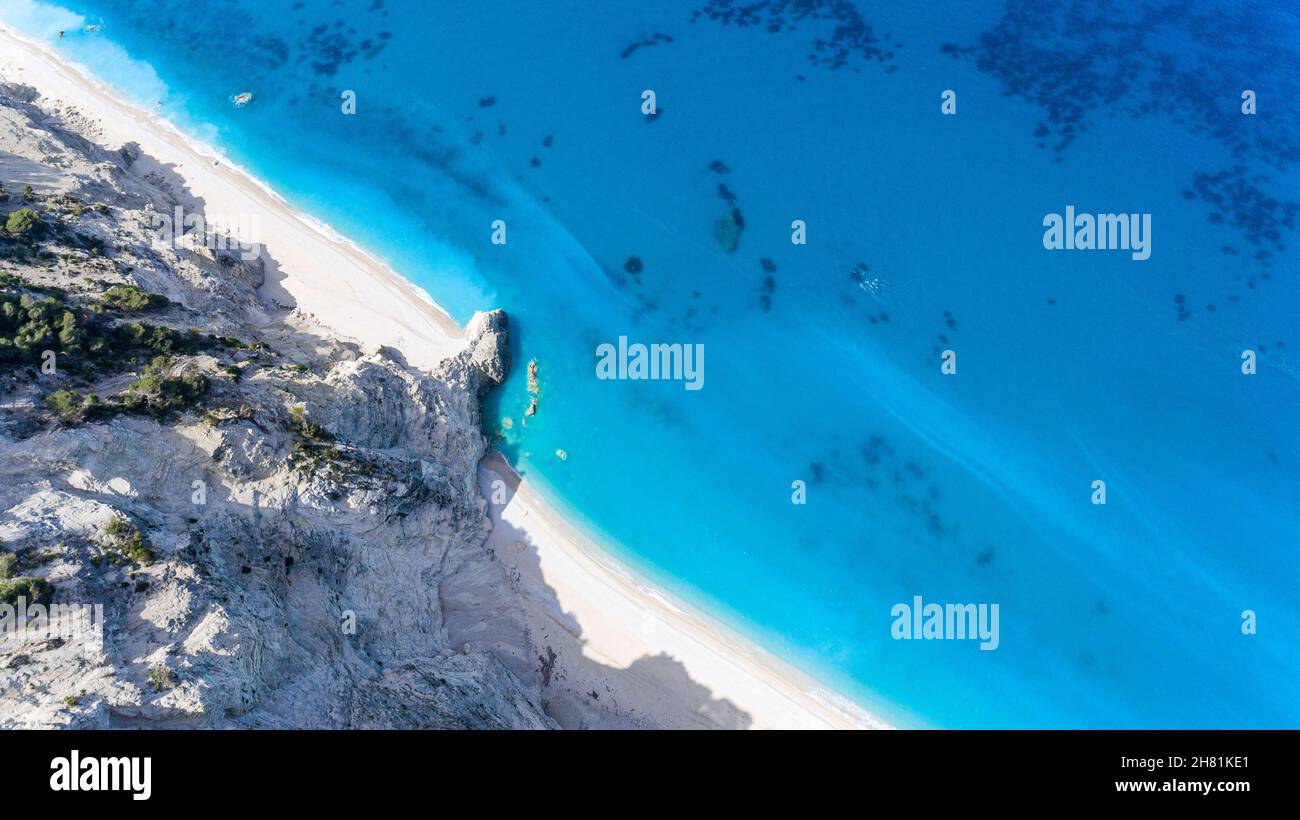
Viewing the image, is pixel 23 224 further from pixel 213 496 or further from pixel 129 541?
pixel 129 541

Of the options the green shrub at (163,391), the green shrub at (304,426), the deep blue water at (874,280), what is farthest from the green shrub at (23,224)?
the green shrub at (304,426)

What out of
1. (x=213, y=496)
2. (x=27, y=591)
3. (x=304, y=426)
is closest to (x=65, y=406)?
(x=213, y=496)

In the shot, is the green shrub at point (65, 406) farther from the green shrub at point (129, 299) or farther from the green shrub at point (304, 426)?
the green shrub at point (304, 426)

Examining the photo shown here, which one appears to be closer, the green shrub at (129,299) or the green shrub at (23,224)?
the green shrub at (129,299)

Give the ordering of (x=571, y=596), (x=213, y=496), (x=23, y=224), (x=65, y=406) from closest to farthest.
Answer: (x=65, y=406) → (x=213, y=496) → (x=23, y=224) → (x=571, y=596)

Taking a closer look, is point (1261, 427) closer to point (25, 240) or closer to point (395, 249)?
point (395, 249)
